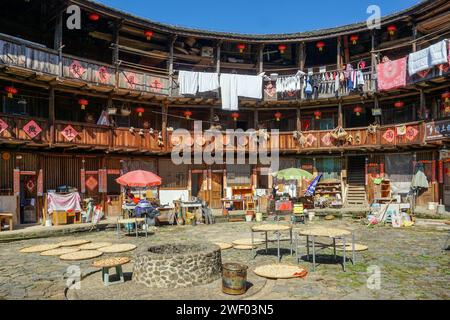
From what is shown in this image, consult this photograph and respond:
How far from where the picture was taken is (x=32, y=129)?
18.9 m

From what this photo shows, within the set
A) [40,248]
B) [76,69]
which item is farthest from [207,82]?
[40,248]

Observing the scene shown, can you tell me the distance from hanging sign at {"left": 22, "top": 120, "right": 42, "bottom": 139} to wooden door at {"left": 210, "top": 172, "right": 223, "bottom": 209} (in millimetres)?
11649

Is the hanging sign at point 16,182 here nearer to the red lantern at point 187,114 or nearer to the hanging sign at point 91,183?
Answer: the hanging sign at point 91,183

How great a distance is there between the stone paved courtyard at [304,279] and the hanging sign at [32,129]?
632 cm

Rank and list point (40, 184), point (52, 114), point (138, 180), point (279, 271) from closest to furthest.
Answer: point (279, 271), point (138, 180), point (40, 184), point (52, 114)

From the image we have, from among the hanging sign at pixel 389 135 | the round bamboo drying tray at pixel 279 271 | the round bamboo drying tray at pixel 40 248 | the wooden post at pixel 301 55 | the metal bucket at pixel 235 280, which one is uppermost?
the wooden post at pixel 301 55

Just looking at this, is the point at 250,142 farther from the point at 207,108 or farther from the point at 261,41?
the point at 261,41

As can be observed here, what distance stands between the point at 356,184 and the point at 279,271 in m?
19.4

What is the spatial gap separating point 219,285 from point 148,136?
16408 millimetres

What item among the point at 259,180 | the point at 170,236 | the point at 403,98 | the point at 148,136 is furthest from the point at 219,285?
the point at 403,98

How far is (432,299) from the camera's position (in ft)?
24.5

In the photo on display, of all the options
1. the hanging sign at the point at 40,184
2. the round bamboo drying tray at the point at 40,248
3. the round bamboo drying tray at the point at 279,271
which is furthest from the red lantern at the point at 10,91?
the round bamboo drying tray at the point at 279,271

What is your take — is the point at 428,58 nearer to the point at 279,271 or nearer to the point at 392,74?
the point at 392,74

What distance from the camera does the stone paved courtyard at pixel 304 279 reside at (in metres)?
7.98
